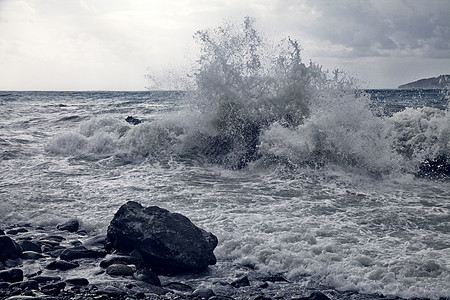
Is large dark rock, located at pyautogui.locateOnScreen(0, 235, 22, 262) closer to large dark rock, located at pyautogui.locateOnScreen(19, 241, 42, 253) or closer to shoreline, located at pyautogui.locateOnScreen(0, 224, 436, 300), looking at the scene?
shoreline, located at pyautogui.locateOnScreen(0, 224, 436, 300)

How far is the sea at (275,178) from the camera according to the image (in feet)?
15.3

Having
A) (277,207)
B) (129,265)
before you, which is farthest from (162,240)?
(277,207)

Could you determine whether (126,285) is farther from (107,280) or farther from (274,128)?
(274,128)

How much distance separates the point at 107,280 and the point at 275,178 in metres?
4.79

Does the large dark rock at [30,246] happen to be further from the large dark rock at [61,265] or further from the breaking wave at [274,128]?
the breaking wave at [274,128]

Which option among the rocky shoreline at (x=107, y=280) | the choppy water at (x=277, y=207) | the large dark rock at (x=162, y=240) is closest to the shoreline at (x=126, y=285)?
the rocky shoreline at (x=107, y=280)

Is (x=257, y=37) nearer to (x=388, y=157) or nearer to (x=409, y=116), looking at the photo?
(x=409, y=116)

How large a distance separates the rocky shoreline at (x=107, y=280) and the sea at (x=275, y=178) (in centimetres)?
19

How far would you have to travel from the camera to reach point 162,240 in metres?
4.64

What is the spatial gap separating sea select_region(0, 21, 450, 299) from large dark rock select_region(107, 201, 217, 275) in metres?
0.24

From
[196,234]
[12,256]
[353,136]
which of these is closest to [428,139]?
[353,136]

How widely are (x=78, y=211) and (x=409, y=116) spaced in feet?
27.7

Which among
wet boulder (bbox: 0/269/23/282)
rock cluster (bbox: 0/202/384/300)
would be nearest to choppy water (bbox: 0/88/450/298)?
rock cluster (bbox: 0/202/384/300)

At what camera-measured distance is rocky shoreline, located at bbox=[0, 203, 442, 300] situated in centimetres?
393
